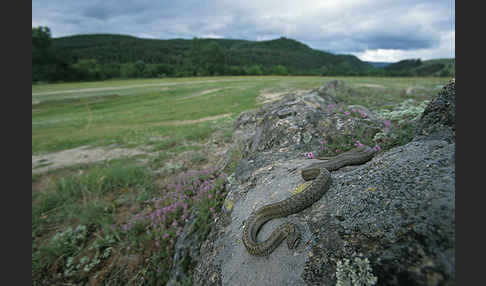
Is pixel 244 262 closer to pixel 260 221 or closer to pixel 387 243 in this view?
pixel 260 221

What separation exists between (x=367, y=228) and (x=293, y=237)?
731mm

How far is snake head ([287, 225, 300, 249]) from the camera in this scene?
7.52ft

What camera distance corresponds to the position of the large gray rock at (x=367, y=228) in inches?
60.6

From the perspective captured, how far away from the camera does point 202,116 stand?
17.5 meters

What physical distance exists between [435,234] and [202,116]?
1678 centimetres

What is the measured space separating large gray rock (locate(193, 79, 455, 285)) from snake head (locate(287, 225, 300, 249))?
2.2 inches

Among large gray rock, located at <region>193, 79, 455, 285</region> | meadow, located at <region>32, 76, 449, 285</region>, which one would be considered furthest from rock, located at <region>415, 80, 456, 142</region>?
meadow, located at <region>32, 76, 449, 285</region>

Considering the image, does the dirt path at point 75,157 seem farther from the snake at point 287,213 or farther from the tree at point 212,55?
the tree at point 212,55

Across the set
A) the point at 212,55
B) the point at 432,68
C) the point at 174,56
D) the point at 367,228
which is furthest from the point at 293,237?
the point at 174,56

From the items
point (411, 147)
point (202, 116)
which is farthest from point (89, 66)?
point (411, 147)

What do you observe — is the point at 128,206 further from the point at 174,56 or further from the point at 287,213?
the point at 174,56

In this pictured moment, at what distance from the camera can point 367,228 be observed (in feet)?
6.30

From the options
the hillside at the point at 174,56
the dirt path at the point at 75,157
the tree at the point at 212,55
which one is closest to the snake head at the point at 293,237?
the dirt path at the point at 75,157

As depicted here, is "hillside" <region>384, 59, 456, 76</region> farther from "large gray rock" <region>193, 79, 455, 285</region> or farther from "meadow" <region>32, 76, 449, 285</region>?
"meadow" <region>32, 76, 449, 285</region>
